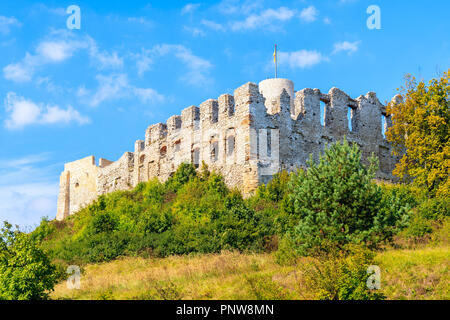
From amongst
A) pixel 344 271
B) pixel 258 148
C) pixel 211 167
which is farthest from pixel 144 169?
pixel 344 271

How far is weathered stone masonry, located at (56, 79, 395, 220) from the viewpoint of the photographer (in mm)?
28531

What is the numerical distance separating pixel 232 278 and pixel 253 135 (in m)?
13.1

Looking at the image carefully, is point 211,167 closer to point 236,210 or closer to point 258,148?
point 258,148

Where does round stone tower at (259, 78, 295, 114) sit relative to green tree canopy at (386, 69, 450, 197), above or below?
above

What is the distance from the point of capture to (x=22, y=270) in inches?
589

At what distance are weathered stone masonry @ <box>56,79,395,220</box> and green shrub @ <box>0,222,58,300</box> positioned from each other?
45.3 feet

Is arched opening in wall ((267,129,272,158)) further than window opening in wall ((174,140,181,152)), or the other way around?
window opening in wall ((174,140,181,152))

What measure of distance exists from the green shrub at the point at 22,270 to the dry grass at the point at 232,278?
4.48 feet

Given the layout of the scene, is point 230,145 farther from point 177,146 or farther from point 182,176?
point 177,146

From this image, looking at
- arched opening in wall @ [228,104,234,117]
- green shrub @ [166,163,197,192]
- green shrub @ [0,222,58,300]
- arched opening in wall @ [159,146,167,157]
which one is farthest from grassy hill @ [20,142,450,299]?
arched opening in wall @ [159,146,167,157]

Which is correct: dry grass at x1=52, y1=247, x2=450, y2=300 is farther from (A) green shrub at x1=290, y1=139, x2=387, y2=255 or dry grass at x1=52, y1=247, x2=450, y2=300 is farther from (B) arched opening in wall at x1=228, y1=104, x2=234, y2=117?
(B) arched opening in wall at x1=228, y1=104, x2=234, y2=117

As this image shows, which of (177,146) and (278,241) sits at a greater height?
(177,146)

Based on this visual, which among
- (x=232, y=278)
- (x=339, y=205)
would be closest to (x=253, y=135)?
(x=339, y=205)

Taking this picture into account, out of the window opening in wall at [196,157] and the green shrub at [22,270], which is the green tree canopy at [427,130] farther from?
the green shrub at [22,270]
